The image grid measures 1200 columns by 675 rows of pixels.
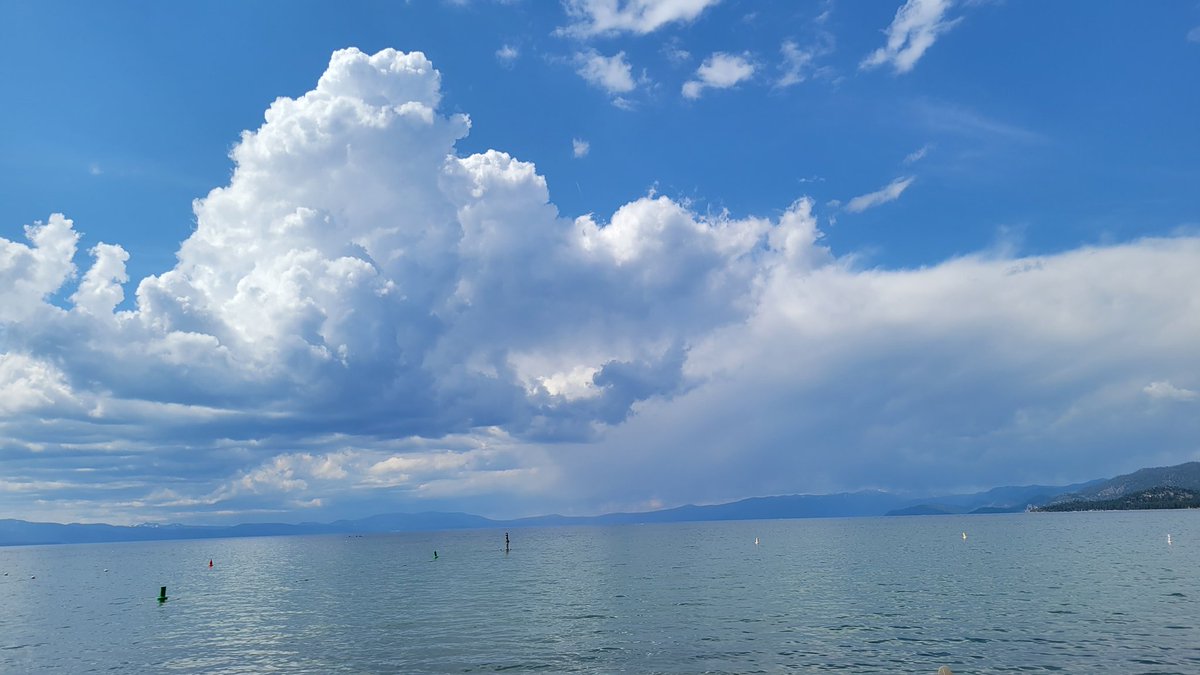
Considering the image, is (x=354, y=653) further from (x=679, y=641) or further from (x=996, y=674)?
(x=996, y=674)

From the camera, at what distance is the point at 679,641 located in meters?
49.8

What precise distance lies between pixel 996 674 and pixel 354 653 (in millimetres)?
40071

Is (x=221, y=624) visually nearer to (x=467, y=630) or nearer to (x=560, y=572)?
(x=467, y=630)

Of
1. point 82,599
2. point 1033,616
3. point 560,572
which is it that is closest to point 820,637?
point 1033,616

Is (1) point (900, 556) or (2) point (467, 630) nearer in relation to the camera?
(2) point (467, 630)

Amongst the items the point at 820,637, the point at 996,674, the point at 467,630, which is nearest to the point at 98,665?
the point at 467,630

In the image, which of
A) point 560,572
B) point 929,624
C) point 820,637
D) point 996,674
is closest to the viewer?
point 996,674

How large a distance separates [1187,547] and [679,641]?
122 meters

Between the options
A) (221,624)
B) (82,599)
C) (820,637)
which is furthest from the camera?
(82,599)

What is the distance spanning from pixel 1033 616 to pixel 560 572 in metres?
74.6

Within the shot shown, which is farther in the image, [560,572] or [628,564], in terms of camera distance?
[628,564]

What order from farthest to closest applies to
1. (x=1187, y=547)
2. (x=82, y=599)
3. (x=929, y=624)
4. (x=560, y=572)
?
(x=1187, y=547), (x=560, y=572), (x=82, y=599), (x=929, y=624)

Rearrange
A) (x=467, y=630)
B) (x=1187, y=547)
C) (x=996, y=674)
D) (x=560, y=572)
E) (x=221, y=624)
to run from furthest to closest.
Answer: (x=1187, y=547), (x=560, y=572), (x=221, y=624), (x=467, y=630), (x=996, y=674)

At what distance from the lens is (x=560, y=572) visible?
382 feet
